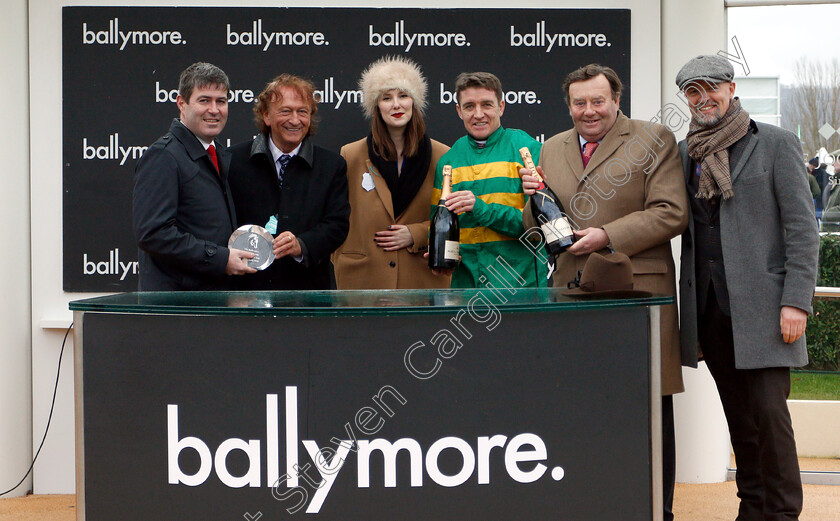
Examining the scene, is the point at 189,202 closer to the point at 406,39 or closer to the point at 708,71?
the point at 406,39

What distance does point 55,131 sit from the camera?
174 inches

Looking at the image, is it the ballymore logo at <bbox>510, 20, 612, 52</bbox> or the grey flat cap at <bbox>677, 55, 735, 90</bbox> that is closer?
the grey flat cap at <bbox>677, 55, 735, 90</bbox>

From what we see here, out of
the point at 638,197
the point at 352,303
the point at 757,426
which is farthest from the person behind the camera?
the point at 638,197

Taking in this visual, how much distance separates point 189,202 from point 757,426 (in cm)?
242

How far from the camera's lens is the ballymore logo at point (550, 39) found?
446cm

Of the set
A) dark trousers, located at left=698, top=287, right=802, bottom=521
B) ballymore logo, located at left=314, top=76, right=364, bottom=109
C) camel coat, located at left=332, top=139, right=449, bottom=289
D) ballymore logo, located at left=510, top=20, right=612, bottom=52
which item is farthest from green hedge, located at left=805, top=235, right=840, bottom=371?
ballymore logo, located at left=314, top=76, right=364, bottom=109

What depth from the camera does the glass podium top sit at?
2121 mm

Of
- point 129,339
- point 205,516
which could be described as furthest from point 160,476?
point 129,339

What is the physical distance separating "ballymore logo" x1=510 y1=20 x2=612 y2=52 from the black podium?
261cm

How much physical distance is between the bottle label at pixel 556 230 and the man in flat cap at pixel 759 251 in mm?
535

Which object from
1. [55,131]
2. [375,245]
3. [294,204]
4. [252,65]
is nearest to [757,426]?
[375,245]

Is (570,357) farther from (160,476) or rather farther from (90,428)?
(90,428)

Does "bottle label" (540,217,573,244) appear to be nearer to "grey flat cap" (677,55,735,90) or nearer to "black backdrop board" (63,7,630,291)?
"grey flat cap" (677,55,735,90)

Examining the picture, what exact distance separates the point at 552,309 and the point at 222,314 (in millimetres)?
852
